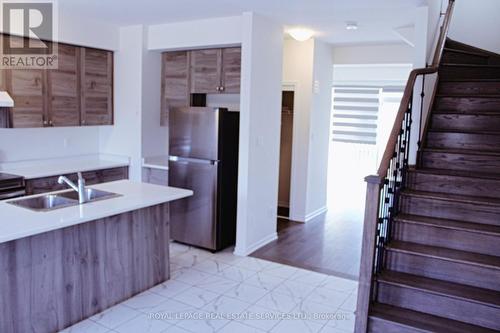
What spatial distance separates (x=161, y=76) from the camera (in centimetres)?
536

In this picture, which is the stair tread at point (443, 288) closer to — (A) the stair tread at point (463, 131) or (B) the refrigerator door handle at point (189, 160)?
(A) the stair tread at point (463, 131)

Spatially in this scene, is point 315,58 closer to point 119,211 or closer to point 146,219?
point 146,219

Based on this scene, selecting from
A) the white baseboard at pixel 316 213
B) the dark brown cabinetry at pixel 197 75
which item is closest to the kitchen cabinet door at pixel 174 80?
the dark brown cabinetry at pixel 197 75

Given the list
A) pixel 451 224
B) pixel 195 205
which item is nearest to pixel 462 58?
pixel 451 224

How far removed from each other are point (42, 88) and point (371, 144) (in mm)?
6515

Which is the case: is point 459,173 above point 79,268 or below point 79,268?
above

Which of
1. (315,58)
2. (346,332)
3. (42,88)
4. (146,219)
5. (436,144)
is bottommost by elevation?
(346,332)

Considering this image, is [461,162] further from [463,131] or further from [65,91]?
[65,91]

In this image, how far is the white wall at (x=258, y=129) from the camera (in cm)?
434

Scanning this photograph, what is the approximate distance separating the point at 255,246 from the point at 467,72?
3.07m

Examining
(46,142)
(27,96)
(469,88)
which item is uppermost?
(469,88)

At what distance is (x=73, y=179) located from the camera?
4703mm

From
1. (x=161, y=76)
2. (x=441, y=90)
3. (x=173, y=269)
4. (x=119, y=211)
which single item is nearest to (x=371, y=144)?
(x=441, y=90)

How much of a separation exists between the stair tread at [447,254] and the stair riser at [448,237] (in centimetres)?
5
